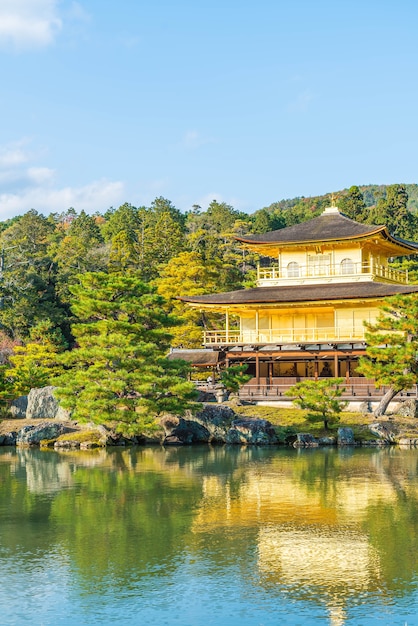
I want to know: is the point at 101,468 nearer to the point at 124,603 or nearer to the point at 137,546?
the point at 137,546

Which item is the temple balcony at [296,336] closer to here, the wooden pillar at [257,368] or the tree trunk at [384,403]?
the wooden pillar at [257,368]

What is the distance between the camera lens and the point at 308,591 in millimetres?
11109

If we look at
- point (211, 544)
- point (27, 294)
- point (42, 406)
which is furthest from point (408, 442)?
point (27, 294)

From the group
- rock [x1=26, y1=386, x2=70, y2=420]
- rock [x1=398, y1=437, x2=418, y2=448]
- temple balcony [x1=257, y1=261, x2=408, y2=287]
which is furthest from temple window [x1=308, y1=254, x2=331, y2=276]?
rock [x1=26, y1=386, x2=70, y2=420]

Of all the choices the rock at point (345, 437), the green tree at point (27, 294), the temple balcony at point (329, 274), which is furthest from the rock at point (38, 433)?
the green tree at point (27, 294)

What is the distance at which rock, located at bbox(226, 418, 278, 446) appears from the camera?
Result: 30.0 m

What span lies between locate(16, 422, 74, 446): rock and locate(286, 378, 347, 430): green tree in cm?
883

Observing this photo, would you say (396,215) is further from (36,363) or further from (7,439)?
(7,439)

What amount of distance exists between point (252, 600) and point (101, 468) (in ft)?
44.0

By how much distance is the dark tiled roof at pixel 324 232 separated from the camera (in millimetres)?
38719

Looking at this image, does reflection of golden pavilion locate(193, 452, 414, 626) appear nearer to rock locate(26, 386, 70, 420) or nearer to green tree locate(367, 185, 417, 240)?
rock locate(26, 386, 70, 420)

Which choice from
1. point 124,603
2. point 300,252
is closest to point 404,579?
point 124,603

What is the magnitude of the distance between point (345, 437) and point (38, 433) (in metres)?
11.4

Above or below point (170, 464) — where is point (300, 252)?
above
